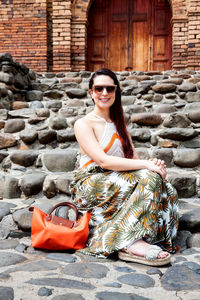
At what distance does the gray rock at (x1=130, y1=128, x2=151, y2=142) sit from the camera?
2.89 meters

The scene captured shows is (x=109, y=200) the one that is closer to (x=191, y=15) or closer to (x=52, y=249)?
(x=52, y=249)

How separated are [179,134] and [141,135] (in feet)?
1.21

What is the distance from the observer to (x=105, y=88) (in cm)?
187

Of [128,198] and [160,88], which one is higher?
[160,88]

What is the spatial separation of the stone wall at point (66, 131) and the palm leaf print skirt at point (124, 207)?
533 millimetres

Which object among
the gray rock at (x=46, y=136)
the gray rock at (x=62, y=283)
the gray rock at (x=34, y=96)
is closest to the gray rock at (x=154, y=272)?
the gray rock at (x=62, y=283)

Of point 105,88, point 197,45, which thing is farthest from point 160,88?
point 197,45

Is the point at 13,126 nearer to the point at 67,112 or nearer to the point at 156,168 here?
the point at 67,112

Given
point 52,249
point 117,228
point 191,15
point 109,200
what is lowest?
point 52,249

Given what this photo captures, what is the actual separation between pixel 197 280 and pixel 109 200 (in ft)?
2.15

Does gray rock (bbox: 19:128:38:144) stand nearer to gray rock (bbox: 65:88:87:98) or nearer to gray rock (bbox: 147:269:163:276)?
gray rock (bbox: 65:88:87:98)

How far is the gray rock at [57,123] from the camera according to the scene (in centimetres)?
317

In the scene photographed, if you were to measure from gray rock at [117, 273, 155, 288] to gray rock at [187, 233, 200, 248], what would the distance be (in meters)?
0.54

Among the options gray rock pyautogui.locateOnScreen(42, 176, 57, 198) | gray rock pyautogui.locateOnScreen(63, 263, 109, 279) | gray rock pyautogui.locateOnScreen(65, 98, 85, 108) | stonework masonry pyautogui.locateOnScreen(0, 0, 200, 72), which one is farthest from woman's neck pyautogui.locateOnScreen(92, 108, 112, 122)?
stonework masonry pyautogui.locateOnScreen(0, 0, 200, 72)
